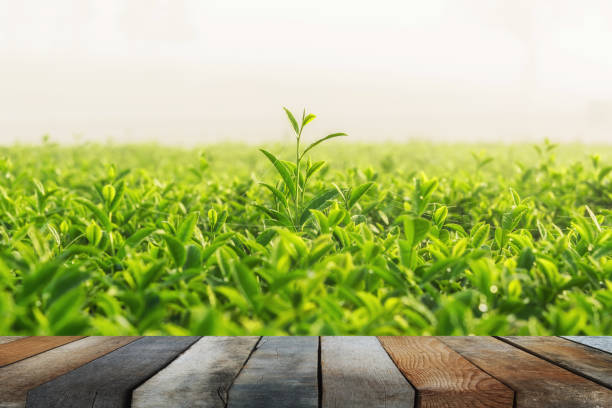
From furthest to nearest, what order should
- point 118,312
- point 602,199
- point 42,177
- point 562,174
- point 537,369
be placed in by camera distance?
point 42,177, point 562,174, point 602,199, point 118,312, point 537,369

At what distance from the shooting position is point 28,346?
1669 mm

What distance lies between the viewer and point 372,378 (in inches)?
53.6

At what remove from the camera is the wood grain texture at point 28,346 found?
1.57m

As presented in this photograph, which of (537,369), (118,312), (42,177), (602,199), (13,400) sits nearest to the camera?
(13,400)

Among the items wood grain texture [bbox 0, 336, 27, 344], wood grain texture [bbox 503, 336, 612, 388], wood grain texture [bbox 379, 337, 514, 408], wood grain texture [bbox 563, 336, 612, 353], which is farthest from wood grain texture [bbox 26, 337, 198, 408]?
wood grain texture [bbox 563, 336, 612, 353]

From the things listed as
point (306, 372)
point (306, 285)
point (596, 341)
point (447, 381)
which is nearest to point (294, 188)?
point (306, 285)

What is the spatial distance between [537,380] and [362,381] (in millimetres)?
443

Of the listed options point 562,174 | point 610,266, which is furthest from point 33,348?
point 562,174

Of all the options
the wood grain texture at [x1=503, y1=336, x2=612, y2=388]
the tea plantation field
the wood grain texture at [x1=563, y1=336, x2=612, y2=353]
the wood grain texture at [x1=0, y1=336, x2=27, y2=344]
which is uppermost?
the tea plantation field

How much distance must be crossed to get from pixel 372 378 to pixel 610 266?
103 centimetres

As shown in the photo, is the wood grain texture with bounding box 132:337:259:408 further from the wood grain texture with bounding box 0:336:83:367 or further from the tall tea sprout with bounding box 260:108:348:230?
the tall tea sprout with bounding box 260:108:348:230

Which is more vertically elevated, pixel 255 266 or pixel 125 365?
pixel 255 266

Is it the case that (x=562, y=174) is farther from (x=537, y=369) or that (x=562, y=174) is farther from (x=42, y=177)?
(x=42, y=177)

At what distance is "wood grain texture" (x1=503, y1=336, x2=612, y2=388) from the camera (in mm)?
1442
